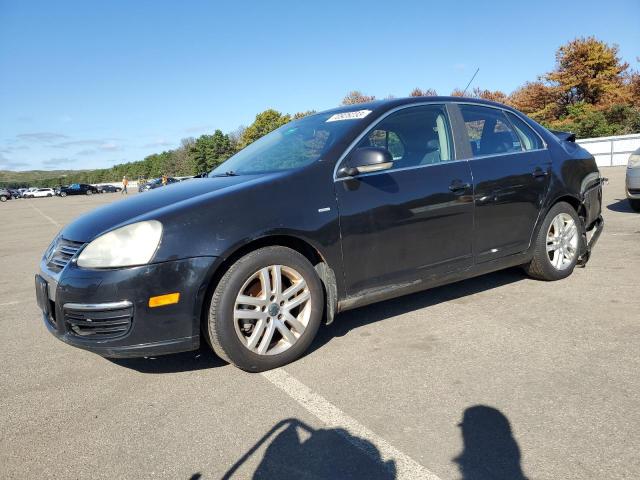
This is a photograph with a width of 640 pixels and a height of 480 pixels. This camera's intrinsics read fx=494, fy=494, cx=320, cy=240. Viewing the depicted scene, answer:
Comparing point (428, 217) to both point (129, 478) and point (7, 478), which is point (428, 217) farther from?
point (7, 478)

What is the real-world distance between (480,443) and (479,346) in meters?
1.13

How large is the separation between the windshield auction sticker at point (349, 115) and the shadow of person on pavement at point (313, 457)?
2230 mm

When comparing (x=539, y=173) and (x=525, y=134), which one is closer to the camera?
(x=539, y=173)

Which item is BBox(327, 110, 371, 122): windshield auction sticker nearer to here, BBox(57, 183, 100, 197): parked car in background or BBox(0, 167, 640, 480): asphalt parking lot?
BBox(0, 167, 640, 480): asphalt parking lot

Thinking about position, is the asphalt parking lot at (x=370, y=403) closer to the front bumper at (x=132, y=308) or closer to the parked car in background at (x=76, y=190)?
the front bumper at (x=132, y=308)

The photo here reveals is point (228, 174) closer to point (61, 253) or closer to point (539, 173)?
point (61, 253)

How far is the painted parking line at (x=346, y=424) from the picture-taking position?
1.99 m

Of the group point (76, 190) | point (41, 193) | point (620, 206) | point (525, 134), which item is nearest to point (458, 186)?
point (525, 134)

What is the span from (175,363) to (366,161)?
1812 millimetres

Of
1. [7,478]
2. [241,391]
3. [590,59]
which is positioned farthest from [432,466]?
[590,59]

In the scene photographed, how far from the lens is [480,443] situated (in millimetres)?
2156

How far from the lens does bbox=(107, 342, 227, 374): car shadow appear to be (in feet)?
10.3

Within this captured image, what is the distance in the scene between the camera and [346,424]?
7.75 feet

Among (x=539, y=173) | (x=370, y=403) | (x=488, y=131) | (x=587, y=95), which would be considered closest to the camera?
(x=370, y=403)
